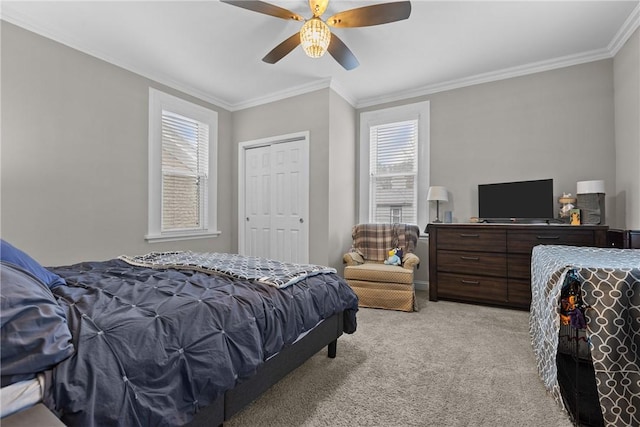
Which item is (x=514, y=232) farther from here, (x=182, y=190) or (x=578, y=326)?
(x=182, y=190)

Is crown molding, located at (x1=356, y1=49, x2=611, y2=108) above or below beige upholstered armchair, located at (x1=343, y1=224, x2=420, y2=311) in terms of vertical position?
above

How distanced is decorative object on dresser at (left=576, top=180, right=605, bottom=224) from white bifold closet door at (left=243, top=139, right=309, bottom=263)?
310 cm

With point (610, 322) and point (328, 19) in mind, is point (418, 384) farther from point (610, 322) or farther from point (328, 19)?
point (328, 19)

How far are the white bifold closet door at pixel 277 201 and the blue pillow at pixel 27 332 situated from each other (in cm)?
334

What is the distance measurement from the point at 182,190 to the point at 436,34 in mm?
3609

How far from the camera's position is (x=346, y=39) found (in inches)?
123

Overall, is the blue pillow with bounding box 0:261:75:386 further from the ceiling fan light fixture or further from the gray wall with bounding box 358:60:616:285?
the gray wall with bounding box 358:60:616:285

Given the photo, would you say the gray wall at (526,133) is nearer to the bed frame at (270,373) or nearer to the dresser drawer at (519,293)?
Result: the dresser drawer at (519,293)

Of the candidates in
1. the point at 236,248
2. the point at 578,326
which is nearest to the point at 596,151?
the point at 578,326

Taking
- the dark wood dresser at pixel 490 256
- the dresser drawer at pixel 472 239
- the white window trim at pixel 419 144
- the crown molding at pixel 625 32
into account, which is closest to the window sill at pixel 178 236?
the white window trim at pixel 419 144

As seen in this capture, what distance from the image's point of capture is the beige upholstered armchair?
3.32 meters

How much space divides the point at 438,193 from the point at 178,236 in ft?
11.5

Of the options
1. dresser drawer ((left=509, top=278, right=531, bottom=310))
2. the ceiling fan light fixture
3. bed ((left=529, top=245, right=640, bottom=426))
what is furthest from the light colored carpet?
the ceiling fan light fixture

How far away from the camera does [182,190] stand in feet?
13.7
